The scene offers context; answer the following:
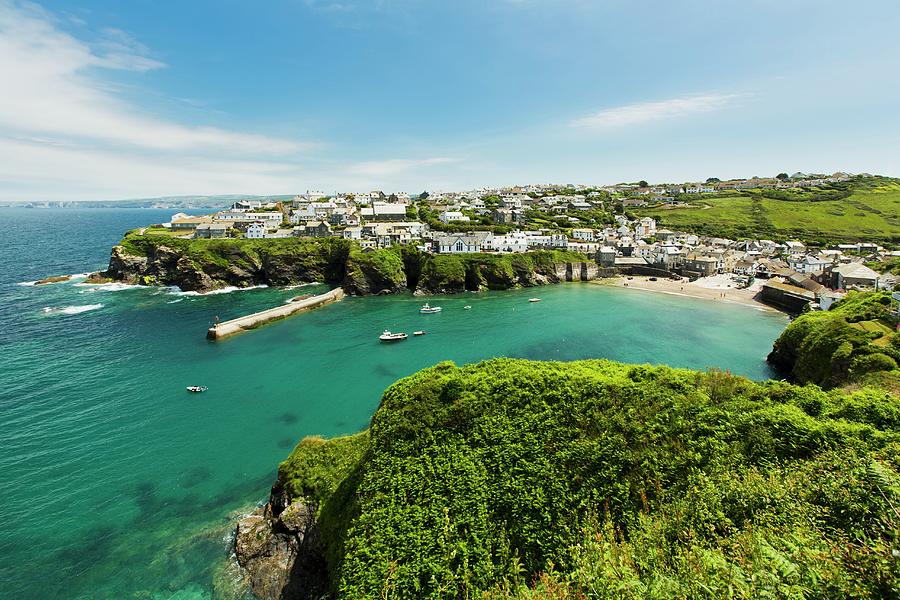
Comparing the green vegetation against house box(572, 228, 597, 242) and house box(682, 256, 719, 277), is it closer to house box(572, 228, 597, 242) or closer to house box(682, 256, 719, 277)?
house box(682, 256, 719, 277)

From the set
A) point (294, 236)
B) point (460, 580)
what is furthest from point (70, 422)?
point (294, 236)

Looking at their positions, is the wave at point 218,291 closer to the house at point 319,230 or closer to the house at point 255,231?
the house at point 255,231

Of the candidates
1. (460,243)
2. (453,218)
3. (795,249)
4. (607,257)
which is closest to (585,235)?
(607,257)

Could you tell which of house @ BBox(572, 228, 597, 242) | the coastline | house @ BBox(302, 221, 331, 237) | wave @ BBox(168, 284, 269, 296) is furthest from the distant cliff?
house @ BBox(572, 228, 597, 242)

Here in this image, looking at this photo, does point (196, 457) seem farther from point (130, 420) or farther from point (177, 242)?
point (177, 242)

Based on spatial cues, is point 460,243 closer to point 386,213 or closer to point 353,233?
point 353,233

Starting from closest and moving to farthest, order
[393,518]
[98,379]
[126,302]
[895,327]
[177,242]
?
[393,518] → [895,327] → [98,379] → [126,302] → [177,242]
